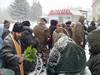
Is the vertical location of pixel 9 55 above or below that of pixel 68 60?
below

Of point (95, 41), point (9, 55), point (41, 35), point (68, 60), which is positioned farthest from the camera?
point (41, 35)

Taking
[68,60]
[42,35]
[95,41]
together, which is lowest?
[42,35]

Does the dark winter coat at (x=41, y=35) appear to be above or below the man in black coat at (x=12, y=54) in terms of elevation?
below

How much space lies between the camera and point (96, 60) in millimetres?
4289

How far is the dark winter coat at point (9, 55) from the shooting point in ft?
16.3

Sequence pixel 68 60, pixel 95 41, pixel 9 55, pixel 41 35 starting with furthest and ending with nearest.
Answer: pixel 41 35, pixel 9 55, pixel 95 41, pixel 68 60

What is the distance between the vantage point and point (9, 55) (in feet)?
16.4

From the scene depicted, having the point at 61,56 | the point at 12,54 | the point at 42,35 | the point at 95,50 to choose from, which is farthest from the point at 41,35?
the point at 61,56

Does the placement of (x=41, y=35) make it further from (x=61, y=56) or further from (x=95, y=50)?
(x=61, y=56)

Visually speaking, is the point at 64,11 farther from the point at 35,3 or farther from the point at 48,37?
the point at 35,3

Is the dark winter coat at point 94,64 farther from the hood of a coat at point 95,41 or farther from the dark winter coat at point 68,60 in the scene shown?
the dark winter coat at point 68,60

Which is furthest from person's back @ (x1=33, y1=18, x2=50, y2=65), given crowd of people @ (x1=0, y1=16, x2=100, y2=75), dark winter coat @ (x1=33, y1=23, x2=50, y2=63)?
crowd of people @ (x1=0, y1=16, x2=100, y2=75)

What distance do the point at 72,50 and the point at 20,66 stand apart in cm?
157

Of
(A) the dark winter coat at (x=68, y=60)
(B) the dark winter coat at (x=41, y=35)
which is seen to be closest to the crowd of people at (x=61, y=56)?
(A) the dark winter coat at (x=68, y=60)
